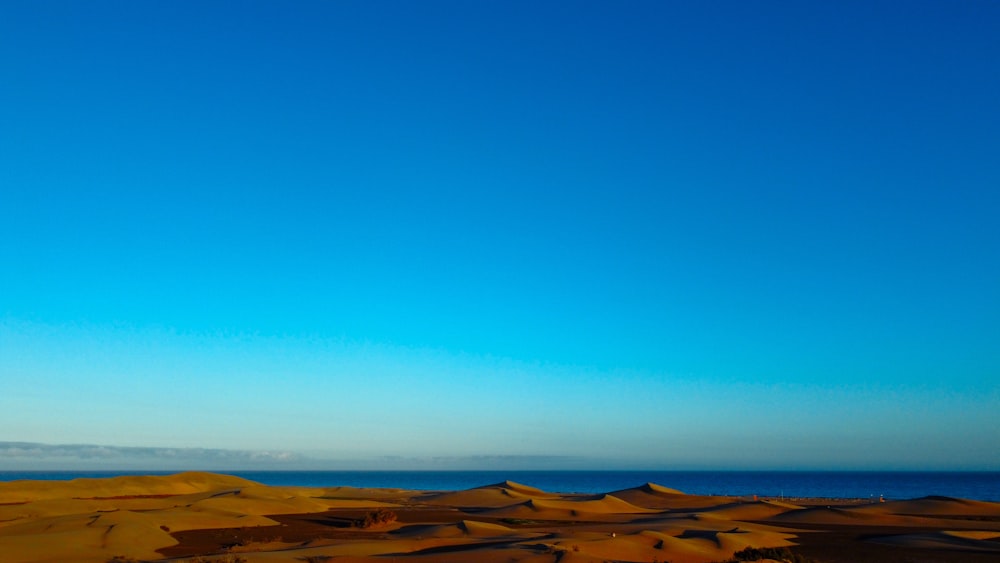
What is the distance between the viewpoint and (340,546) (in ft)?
89.1

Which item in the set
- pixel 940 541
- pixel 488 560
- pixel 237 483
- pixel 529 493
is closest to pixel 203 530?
pixel 488 560

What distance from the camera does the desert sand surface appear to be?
25312 mm

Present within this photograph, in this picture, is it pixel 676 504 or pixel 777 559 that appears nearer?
pixel 777 559

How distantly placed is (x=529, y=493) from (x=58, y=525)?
43.4 metres

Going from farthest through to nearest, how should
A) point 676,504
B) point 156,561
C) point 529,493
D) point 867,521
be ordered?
point 529,493 < point 676,504 < point 867,521 < point 156,561

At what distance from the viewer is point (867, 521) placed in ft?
141

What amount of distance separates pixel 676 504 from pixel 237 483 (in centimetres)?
4347

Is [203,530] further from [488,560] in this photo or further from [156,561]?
[488,560]

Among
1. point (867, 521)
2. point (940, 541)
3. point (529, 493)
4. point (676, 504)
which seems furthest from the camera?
point (529, 493)

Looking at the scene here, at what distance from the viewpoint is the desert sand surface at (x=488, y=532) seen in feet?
83.0

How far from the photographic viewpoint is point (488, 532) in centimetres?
3316

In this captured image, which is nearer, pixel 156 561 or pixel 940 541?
pixel 156 561

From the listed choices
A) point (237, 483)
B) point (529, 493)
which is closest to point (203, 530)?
point (529, 493)

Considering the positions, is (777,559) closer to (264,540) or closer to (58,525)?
(264,540)
